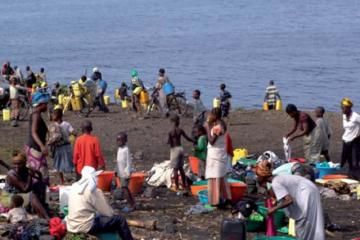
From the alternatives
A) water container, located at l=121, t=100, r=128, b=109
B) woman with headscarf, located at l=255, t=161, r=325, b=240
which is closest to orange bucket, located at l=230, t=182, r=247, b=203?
woman with headscarf, located at l=255, t=161, r=325, b=240

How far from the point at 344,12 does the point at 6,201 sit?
8773 cm

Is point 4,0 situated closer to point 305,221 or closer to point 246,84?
point 246,84

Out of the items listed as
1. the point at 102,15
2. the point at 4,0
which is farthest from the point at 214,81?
the point at 4,0

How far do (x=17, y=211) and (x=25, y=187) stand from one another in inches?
16.7

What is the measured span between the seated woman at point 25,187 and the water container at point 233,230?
2.69 m

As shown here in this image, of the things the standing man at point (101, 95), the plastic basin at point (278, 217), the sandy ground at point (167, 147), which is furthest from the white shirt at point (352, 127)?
the standing man at point (101, 95)

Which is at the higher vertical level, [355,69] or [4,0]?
[4,0]

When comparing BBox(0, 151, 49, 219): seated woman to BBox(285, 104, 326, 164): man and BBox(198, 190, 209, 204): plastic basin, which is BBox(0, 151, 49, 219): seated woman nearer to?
BBox(198, 190, 209, 204): plastic basin

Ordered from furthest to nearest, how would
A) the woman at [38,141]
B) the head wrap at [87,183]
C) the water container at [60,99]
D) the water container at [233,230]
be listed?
the water container at [60,99], the woman at [38,141], the head wrap at [87,183], the water container at [233,230]

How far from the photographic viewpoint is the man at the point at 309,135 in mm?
16656

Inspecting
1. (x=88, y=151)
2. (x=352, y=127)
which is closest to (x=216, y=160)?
(x=88, y=151)

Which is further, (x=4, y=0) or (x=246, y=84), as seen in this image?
(x=4, y=0)

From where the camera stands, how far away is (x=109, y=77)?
166 feet

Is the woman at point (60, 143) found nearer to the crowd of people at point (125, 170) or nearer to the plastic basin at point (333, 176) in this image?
the crowd of people at point (125, 170)
